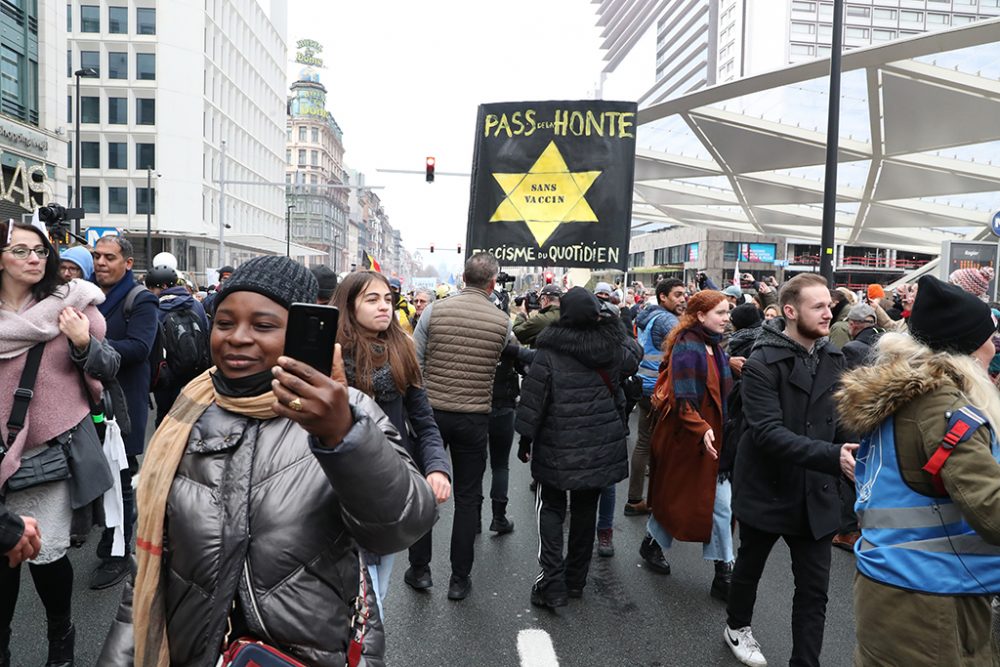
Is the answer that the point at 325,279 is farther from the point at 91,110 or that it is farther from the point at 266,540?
the point at 91,110

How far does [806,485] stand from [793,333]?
0.76 metres

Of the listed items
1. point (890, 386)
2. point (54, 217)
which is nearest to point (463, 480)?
point (890, 386)

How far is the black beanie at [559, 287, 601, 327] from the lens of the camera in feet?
14.1

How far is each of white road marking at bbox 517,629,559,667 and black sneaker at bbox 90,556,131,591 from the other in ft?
8.15

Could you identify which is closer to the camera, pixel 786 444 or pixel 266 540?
pixel 266 540

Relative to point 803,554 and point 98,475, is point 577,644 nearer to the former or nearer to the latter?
point 803,554

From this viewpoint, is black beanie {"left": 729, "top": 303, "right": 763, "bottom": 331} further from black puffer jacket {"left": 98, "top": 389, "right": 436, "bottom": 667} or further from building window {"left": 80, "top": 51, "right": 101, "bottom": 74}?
building window {"left": 80, "top": 51, "right": 101, "bottom": 74}

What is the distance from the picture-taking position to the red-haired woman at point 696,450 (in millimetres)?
4555

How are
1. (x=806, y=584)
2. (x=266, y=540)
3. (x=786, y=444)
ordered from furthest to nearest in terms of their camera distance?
(x=806, y=584)
(x=786, y=444)
(x=266, y=540)

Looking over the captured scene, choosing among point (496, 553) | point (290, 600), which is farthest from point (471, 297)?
point (290, 600)

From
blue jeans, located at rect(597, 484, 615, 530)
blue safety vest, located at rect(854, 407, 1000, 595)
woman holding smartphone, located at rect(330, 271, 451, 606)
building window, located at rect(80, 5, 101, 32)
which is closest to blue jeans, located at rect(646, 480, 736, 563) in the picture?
blue jeans, located at rect(597, 484, 615, 530)

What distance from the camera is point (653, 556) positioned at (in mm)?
4934

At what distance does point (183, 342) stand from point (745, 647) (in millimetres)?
4836

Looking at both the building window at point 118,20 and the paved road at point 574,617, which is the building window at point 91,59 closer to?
the building window at point 118,20
